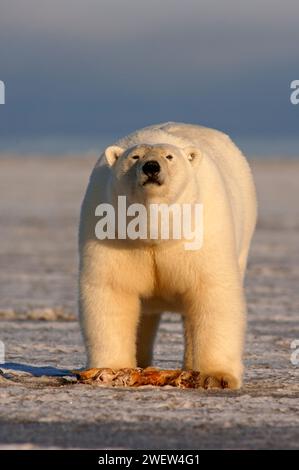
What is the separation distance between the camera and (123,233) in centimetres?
687

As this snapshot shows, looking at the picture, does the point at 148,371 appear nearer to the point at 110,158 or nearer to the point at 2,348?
the point at 110,158

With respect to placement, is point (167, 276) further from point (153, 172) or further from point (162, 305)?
point (153, 172)

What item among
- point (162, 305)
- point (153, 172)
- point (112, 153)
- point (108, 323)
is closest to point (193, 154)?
point (112, 153)

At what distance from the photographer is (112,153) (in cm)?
694

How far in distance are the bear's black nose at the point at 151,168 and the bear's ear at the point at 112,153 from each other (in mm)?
454

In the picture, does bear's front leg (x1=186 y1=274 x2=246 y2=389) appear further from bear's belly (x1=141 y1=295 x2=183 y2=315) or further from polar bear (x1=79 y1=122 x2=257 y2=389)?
bear's belly (x1=141 y1=295 x2=183 y2=315)

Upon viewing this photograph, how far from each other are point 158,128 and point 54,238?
15374 millimetres

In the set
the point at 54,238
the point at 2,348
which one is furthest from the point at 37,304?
the point at 54,238

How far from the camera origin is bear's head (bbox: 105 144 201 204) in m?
6.52

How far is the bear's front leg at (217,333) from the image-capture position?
Answer: 6.96 metres

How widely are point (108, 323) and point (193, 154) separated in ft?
3.32

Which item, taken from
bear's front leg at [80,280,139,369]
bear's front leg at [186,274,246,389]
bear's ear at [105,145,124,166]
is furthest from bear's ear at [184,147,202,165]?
bear's front leg at [80,280,139,369]

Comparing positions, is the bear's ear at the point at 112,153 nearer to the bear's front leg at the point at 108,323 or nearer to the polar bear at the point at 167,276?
the polar bear at the point at 167,276
